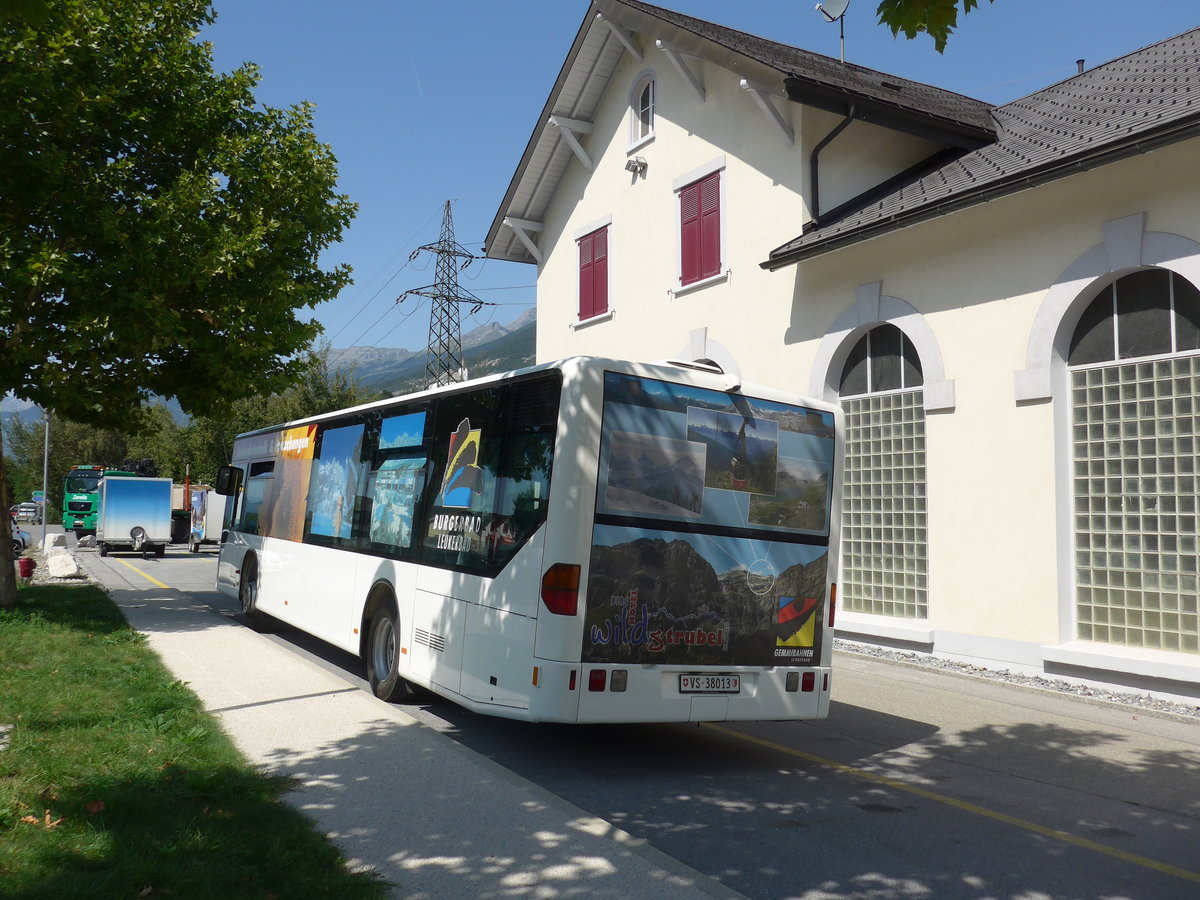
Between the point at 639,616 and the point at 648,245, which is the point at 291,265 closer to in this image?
the point at 648,245

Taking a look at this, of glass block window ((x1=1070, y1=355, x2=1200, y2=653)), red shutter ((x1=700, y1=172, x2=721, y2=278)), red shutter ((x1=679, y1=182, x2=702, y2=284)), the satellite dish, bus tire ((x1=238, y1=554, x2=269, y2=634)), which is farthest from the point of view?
the satellite dish

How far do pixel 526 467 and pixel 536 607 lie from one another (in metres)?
0.97

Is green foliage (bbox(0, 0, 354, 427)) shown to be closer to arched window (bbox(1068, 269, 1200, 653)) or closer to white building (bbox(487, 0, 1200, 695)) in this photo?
white building (bbox(487, 0, 1200, 695))

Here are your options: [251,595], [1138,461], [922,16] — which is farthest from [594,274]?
[922,16]

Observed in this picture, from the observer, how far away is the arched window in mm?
9688

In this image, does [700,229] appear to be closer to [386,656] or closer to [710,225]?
[710,225]

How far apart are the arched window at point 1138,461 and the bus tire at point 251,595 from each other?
404 inches

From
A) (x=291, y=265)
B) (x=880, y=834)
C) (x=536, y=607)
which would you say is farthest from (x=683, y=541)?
(x=291, y=265)

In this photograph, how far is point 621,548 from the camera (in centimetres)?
633

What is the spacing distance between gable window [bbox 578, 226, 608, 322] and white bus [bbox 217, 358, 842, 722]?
11.6 metres

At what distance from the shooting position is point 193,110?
13.8 meters

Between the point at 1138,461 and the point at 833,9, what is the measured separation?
36.5 ft

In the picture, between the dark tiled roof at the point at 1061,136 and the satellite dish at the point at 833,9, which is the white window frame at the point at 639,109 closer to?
the satellite dish at the point at 833,9

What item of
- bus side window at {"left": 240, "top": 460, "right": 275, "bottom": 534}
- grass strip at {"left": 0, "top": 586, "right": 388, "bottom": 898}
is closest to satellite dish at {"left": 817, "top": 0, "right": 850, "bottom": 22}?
bus side window at {"left": 240, "top": 460, "right": 275, "bottom": 534}
